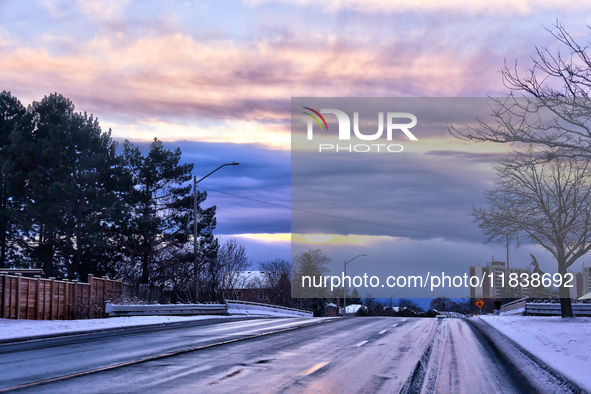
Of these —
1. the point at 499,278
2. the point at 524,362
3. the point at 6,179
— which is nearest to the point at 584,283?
the point at 499,278

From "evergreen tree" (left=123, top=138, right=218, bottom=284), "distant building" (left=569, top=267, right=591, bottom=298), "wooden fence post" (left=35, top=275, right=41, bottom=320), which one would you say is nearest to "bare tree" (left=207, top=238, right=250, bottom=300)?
"evergreen tree" (left=123, top=138, right=218, bottom=284)

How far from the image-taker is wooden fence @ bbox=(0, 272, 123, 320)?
81.8ft

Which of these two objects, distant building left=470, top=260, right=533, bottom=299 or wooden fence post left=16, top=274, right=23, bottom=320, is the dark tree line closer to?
wooden fence post left=16, top=274, right=23, bottom=320

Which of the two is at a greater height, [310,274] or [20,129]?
[20,129]

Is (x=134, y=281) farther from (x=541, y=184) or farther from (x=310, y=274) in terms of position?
(x=310, y=274)

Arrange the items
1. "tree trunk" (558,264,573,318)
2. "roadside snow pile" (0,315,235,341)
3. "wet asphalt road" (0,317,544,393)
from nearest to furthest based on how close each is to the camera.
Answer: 1. "wet asphalt road" (0,317,544,393)
2. "roadside snow pile" (0,315,235,341)
3. "tree trunk" (558,264,573,318)

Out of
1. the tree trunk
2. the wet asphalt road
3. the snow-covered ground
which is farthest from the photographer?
the tree trunk

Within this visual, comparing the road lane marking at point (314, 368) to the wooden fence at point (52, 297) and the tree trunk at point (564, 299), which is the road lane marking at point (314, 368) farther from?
the tree trunk at point (564, 299)

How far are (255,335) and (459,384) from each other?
30.0 ft

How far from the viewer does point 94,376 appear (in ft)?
30.2

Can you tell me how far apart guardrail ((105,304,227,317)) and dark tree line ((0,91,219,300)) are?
45.5 feet

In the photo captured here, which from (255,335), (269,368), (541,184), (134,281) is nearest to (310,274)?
(134,281)

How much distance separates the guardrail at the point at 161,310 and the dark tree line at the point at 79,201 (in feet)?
45.5

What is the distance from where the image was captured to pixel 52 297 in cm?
2789
